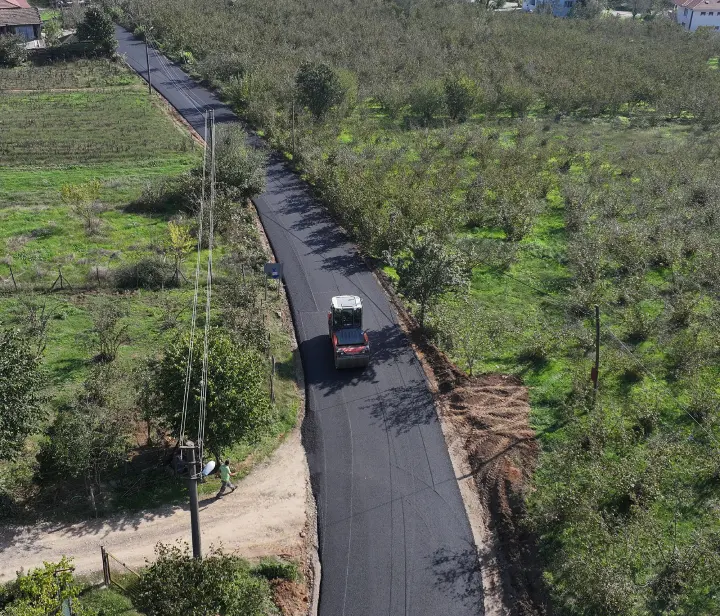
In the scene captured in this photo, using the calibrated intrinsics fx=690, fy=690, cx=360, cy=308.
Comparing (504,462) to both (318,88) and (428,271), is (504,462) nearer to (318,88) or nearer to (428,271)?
(428,271)

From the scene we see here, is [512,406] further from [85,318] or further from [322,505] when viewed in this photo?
[85,318]

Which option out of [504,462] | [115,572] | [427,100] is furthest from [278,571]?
[427,100]

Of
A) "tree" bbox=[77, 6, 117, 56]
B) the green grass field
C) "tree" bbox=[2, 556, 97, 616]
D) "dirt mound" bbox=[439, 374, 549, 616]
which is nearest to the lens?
"tree" bbox=[2, 556, 97, 616]

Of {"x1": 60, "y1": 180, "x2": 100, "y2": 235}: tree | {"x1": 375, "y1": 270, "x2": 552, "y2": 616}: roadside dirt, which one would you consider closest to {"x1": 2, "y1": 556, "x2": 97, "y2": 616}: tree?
{"x1": 375, "y1": 270, "x2": 552, "y2": 616}: roadside dirt

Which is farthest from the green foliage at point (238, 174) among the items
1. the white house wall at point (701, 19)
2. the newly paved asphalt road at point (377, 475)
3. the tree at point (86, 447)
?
the white house wall at point (701, 19)

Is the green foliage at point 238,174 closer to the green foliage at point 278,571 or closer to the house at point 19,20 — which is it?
the green foliage at point 278,571

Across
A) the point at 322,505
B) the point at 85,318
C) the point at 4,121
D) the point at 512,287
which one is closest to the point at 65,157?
the point at 4,121

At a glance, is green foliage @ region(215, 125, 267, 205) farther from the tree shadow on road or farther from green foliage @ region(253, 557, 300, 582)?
the tree shadow on road
